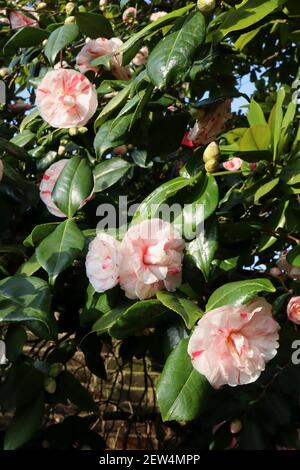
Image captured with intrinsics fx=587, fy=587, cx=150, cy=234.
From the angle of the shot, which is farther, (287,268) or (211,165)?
(287,268)

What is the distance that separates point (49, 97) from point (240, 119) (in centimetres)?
84

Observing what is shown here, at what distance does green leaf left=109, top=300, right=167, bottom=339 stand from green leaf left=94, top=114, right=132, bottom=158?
34 cm

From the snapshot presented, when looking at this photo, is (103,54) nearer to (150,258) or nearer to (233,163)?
(233,163)

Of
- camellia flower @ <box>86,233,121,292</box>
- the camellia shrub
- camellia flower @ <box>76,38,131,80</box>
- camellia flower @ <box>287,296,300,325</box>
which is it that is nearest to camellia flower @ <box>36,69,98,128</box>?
the camellia shrub

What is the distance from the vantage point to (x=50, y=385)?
109cm

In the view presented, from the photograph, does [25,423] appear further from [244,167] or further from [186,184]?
[244,167]

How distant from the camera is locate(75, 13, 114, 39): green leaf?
1.23 m

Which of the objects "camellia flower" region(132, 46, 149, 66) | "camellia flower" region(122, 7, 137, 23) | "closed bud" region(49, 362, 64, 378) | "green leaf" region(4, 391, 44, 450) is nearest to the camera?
"green leaf" region(4, 391, 44, 450)

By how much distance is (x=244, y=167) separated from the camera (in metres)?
1.16

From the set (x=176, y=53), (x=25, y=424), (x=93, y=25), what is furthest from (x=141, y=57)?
(x=25, y=424)

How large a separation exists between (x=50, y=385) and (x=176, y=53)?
0.63 meters

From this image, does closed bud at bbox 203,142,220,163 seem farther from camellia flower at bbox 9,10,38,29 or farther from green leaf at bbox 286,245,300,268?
camellia flower at bbox 9,10,38,29

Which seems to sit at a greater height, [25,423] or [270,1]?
[270,1]
